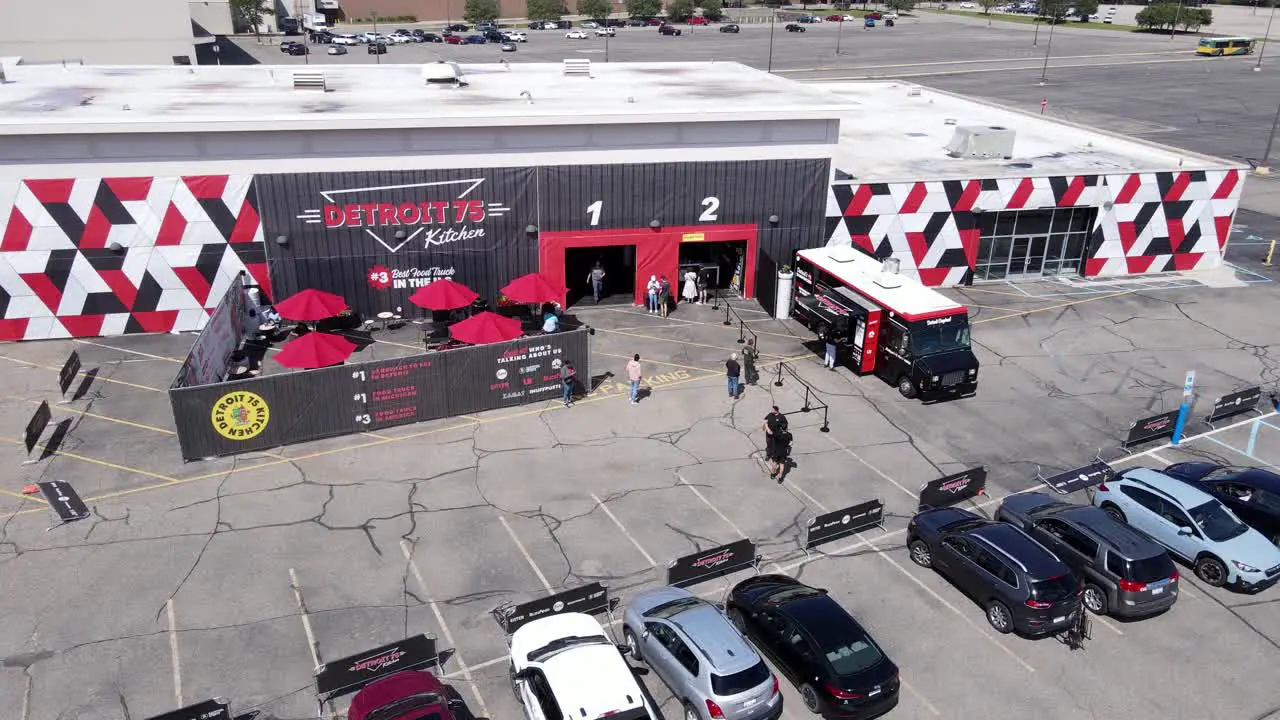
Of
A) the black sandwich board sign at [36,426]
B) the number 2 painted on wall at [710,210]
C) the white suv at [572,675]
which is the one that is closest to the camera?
the white suv at [572,675]

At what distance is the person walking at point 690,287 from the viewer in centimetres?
3366

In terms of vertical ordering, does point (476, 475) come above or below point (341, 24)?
below

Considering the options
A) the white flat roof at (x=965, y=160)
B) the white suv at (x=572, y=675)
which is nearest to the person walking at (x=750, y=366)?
the white flat roof at (x=965, y=160)

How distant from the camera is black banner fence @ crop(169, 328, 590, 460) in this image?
22.7 meters

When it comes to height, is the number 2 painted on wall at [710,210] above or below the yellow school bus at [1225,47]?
below

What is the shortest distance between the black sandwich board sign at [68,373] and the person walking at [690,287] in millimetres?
19460

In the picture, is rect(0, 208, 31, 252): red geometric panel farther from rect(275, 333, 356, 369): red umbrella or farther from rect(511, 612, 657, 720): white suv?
rect(511, 612, 657, 720): white suv

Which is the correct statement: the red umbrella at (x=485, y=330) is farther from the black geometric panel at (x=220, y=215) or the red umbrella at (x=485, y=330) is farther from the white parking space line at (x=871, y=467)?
the white parking space line at (x=871, y=467)

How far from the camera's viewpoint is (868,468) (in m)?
23.3

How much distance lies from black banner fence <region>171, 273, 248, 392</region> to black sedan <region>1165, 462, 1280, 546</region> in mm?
23874

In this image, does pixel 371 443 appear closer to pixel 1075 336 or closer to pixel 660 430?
pixel 660 430

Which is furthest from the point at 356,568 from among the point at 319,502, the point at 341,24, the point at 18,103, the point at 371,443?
the point at 341,24

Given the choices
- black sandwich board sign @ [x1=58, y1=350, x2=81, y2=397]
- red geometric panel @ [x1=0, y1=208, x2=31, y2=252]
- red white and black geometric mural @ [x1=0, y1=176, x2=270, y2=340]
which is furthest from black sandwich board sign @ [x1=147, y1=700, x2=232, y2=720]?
red geometric panel @ [x1=0, y1=208, x2=31, y2=252]

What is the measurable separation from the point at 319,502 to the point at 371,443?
2.94 metres
